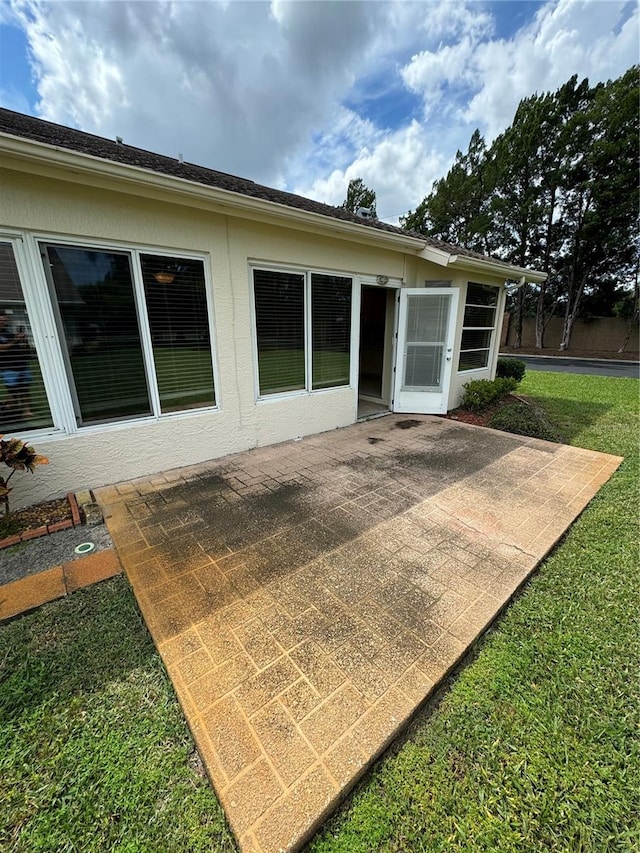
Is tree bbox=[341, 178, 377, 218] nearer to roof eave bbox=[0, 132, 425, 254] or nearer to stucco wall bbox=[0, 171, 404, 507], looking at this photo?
stucco wall bbox=[0, 171, 404, 507]

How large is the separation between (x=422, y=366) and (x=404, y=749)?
613cm

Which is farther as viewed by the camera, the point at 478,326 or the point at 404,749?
the point at 478,326

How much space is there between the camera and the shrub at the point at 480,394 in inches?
275

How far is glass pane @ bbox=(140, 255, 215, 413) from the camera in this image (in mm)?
3898

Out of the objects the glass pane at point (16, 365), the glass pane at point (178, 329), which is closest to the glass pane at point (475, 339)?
the glass pane at point (178, 329)

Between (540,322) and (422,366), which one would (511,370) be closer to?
(422,366)

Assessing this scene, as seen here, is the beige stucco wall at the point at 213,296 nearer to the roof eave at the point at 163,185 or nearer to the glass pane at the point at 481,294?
the roof eave at the point at 163,185

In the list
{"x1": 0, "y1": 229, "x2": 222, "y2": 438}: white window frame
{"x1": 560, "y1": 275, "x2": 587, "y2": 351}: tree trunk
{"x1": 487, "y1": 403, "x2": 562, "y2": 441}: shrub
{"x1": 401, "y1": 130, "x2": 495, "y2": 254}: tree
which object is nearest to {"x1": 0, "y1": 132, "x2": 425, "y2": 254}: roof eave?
{"x1": 0, "y1": 229, "x2": 222, "y2": 438}: white window frame

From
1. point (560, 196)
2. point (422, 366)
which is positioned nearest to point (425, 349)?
point (422, 366)

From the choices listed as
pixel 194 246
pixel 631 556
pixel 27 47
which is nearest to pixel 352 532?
pixel 631 556

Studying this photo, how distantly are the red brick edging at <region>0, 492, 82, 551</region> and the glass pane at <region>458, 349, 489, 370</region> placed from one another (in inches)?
272

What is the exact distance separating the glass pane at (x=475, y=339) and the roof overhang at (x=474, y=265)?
1164 mm

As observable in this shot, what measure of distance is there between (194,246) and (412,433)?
13.8 ft

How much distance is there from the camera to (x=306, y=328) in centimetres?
529
